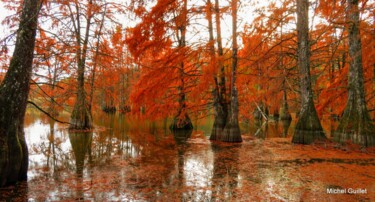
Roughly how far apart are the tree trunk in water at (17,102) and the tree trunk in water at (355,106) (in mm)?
9740

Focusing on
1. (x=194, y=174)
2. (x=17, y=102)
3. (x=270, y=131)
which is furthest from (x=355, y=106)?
(x=17, y=102)

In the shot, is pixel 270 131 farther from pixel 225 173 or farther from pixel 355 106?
pixel 225 173

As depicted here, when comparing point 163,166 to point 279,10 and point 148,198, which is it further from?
point 279,10

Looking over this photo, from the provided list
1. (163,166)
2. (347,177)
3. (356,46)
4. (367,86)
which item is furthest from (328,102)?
(163,166)

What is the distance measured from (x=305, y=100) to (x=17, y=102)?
1003cm

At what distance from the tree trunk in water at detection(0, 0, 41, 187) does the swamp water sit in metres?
0.39

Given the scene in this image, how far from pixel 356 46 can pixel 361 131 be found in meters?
3.20

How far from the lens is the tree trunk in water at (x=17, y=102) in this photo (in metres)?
5.13

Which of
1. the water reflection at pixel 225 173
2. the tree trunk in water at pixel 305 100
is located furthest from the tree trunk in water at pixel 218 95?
the tree trunk in water at pixel 305 100

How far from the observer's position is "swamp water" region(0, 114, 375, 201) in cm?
476

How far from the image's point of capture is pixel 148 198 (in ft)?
15.1

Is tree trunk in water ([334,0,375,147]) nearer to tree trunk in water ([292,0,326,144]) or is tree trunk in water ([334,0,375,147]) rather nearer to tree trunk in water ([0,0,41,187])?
tree trunk in water ([292,0,326,144])

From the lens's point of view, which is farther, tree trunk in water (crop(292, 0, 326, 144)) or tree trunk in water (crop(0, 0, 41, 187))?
tree trunk in water (crop(292, 0, 326, 144))

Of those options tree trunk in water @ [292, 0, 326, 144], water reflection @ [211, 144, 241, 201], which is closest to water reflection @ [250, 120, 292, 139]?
tree trunk in water @ [292, 0, 326, 144]
